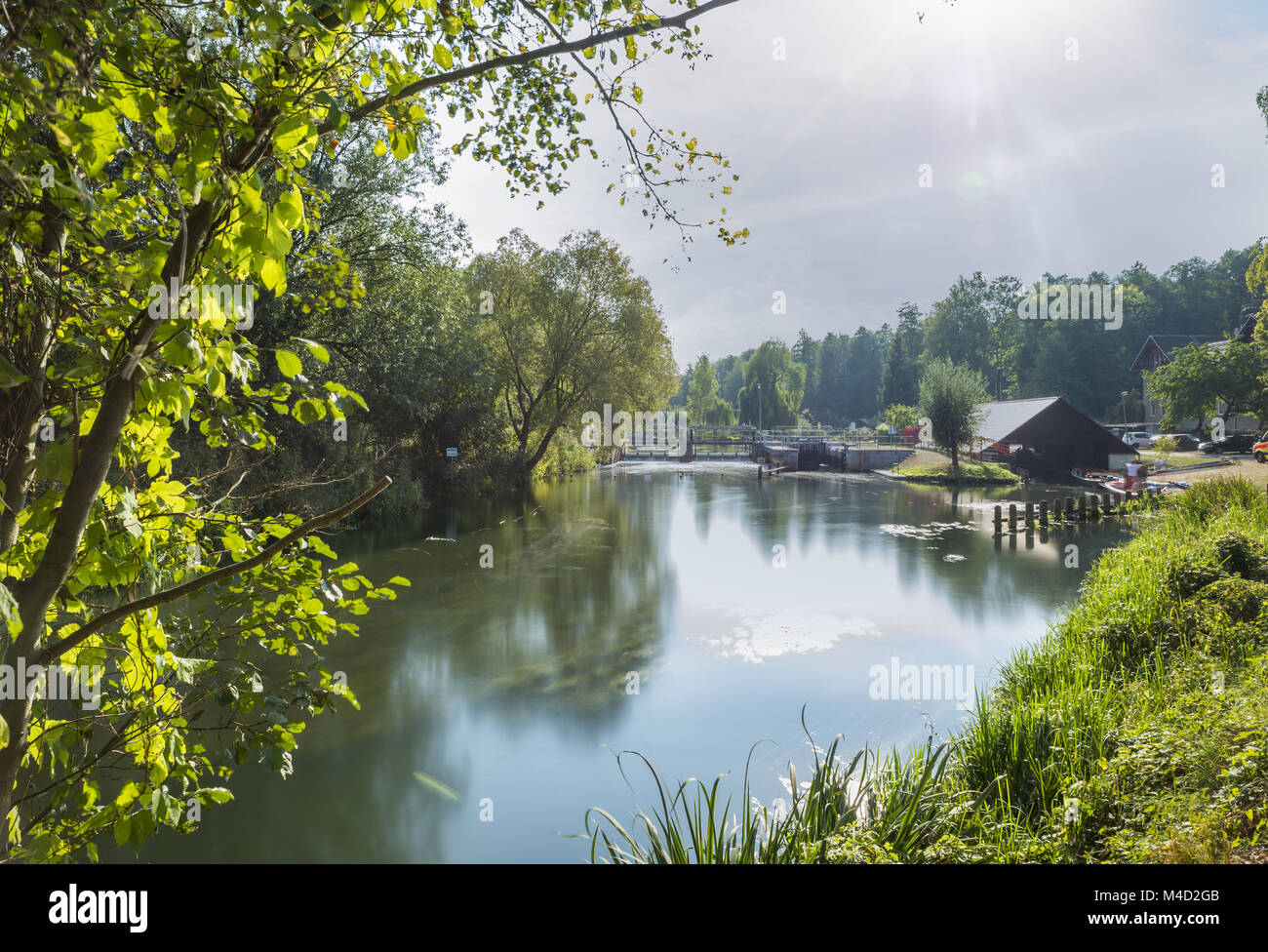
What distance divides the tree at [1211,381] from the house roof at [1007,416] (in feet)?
15.4

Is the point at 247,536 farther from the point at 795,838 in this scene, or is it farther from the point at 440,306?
the point at 440,306

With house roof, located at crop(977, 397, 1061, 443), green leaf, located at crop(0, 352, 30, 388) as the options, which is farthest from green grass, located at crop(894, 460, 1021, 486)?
green leaf, located at crop(0, 352, 30, 388)

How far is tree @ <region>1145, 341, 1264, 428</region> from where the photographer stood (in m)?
30.2

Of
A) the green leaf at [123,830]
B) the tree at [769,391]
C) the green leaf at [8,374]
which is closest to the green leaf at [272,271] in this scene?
the green leaf at [8,374]

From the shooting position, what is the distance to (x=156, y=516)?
2170mm

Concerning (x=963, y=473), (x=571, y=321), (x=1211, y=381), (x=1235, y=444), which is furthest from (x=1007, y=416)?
(x=571, y=321)

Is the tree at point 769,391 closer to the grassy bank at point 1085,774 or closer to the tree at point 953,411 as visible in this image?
the tree at point 953,411

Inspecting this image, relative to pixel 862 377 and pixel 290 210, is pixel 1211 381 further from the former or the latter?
pixel 862 377

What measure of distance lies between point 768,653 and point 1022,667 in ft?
12.0

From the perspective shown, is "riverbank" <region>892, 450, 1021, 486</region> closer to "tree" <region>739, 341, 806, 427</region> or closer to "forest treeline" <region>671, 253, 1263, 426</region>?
"forest treeline" <region>671, 253, 1263, 426</region>

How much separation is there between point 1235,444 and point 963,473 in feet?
35.8

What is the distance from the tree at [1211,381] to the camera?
98.9 feet

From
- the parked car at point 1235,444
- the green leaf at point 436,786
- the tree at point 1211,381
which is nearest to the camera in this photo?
the green leaf at point 436,786

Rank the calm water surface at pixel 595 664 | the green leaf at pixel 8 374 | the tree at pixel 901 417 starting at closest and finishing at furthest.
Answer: the green leaf at pixel 8 374 < the calm water surface at pixel 595 664 < the tree at pixel 901 417
